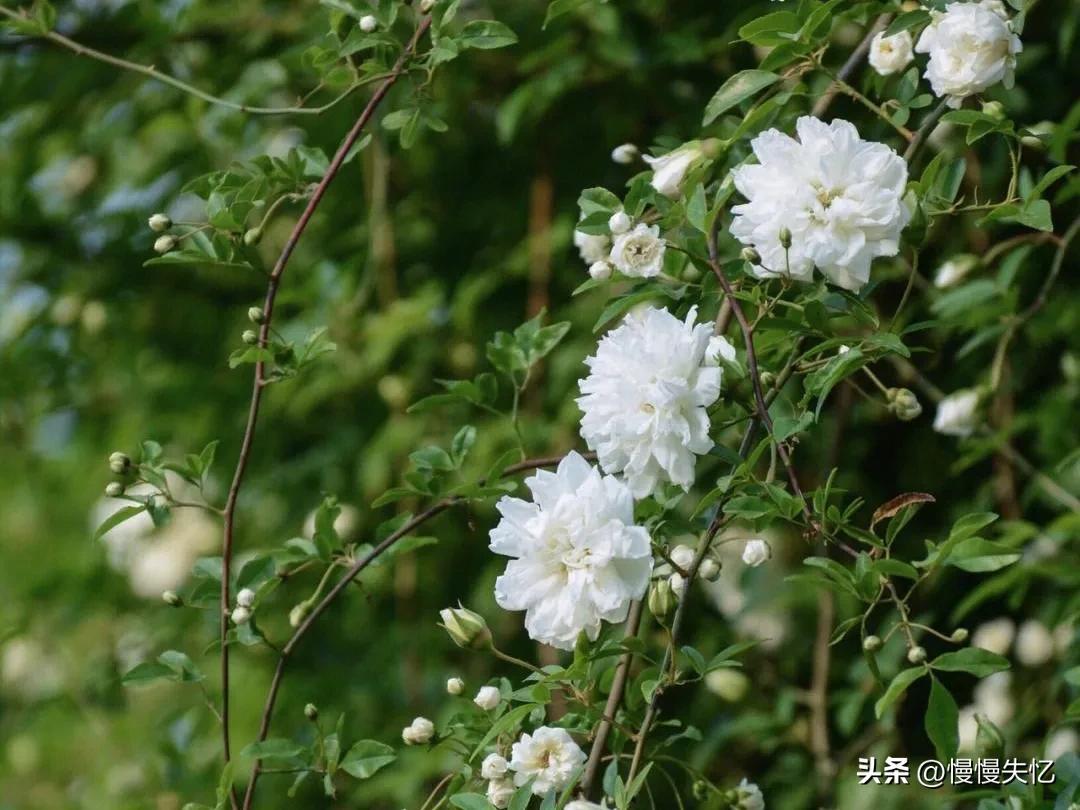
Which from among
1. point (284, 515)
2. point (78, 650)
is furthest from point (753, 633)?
point (78, 650)

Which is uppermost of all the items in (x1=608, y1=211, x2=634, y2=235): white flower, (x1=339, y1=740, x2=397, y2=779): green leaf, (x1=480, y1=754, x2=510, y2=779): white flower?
(x1=608, y1=211, x2=634, y2=235): white flower

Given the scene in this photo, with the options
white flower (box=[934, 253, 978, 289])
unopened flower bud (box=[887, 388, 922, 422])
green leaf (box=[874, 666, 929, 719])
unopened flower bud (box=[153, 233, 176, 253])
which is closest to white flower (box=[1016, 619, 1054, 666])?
white flower (box=[934, 253, 978, 289])

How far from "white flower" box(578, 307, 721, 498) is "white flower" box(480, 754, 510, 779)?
0.57 ft

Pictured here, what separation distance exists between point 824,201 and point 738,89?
16cm

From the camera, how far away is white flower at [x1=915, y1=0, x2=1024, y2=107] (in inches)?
31.9

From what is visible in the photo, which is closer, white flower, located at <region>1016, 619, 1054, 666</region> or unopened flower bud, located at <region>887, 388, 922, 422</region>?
unopened flower bud, located at <region>887, 388, 922, 422</region>

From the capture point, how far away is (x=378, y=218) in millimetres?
1812

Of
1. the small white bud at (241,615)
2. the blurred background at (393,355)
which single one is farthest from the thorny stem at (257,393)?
the blurred background at (393,355)

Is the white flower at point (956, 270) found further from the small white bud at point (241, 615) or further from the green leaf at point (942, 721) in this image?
the small white bud at point (241, 615)

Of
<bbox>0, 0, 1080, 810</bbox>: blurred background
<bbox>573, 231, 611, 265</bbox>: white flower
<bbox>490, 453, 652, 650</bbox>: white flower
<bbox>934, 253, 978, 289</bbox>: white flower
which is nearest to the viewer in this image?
<bbox>490, 453, 652, 650</bbox>: white flower

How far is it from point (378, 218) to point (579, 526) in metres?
1.15

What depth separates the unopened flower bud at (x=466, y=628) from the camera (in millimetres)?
807

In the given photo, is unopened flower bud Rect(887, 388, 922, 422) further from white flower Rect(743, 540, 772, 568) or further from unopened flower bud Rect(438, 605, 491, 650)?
unopened flower bud Rect(438, 605, 491, 650)

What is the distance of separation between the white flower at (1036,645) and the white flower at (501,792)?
3.14ft
